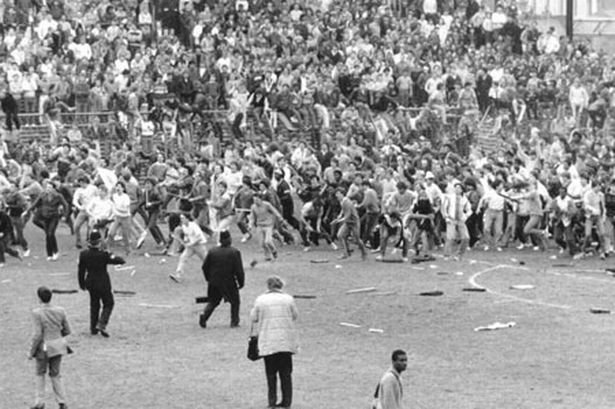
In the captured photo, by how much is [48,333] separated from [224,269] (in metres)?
5.05

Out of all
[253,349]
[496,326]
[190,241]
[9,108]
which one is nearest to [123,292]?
[190,241]

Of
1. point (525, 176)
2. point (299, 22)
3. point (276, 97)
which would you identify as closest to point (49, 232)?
point (525, 176)

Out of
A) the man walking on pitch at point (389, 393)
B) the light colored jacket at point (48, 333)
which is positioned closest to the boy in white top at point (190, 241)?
the light colored jacket at point (48, 333)

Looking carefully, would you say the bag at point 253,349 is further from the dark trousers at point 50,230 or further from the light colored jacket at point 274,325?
the dark trousers at point 50,230

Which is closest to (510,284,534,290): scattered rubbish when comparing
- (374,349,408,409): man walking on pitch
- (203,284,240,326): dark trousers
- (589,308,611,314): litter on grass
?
(589,308,611,314): litter on grass

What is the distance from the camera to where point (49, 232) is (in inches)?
1380

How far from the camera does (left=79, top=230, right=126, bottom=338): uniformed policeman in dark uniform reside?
2638 cm

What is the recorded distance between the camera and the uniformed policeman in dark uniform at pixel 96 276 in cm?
2638

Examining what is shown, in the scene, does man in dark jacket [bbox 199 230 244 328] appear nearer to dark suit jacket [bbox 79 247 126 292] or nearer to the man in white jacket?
dark suit jacket [bbox 79 247 126 292]

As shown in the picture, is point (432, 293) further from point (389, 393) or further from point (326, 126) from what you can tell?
point (326, 126)

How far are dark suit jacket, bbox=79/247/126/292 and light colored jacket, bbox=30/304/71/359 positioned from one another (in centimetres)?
407

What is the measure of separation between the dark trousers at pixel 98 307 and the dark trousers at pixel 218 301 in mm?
1408

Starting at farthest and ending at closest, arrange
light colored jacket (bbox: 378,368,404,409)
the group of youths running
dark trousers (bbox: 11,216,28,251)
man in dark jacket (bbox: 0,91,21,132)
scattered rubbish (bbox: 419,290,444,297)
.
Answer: man in dark jacket (bbox: 0,91,21,132), dark trousers (bbox: 11,216,28,251), the group of youths running, scattered rubbish (bbox: 419,290,444,297), light colored jacket (bbox: 378,368,404,409)

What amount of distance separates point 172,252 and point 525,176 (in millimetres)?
7222
